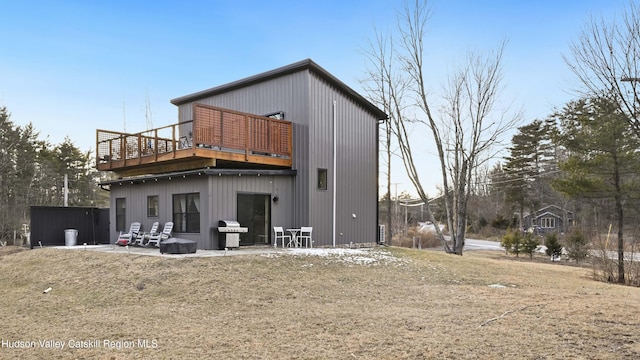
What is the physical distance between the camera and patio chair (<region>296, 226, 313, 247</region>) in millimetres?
13672

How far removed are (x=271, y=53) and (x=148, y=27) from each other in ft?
16.2

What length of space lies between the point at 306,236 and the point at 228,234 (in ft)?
8.38

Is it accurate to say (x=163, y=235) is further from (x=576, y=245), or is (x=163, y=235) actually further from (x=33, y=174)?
(x=33, y=174)

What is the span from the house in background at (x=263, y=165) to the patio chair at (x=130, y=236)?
0.92 feet

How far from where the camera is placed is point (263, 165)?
1419 cm

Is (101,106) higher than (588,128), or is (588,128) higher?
(101,106)

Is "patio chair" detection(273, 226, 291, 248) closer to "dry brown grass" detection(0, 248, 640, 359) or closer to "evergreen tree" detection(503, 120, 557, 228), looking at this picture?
"dry brown grass" detection(0, 248, 640, 359)

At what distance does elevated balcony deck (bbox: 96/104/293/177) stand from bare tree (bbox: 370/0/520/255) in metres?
11.4

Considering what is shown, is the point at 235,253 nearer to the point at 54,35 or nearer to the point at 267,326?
the point at 267,326

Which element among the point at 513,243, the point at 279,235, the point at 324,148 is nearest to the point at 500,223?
the point at 513,243

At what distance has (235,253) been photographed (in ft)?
37.7

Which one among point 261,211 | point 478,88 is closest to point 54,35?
point 261,211

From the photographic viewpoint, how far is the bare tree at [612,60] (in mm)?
11727

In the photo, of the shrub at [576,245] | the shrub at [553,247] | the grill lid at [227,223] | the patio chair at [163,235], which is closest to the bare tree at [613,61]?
the shrub at [576,245]
